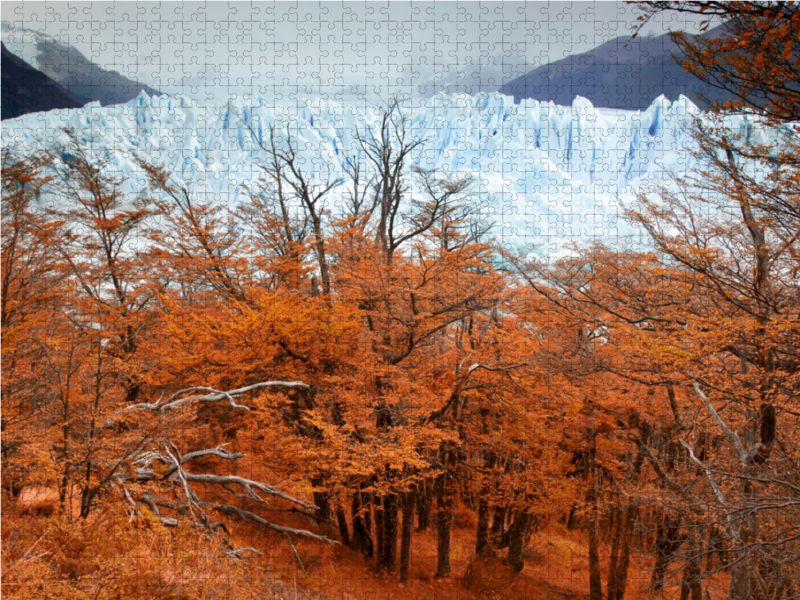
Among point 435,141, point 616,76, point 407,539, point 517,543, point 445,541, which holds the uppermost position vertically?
point 435,141

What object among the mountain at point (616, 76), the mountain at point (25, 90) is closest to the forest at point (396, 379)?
the mountain at point (616, 76)

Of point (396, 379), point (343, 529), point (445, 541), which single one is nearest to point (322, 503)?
point (343, 529)

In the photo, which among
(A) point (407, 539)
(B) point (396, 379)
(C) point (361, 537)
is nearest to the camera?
(B) point (396, 379)

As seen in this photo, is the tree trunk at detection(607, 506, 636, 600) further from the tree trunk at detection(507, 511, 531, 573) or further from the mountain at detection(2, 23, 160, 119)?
the mountain at detection(2, 23, 160, 119)

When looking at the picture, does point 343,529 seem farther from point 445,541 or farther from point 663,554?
point 663,554

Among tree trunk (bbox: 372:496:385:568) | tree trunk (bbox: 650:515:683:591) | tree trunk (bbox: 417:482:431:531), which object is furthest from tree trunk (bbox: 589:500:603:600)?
tree trunk (bbox: 372:496:385:568)

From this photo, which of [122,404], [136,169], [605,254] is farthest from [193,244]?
[605,254]
